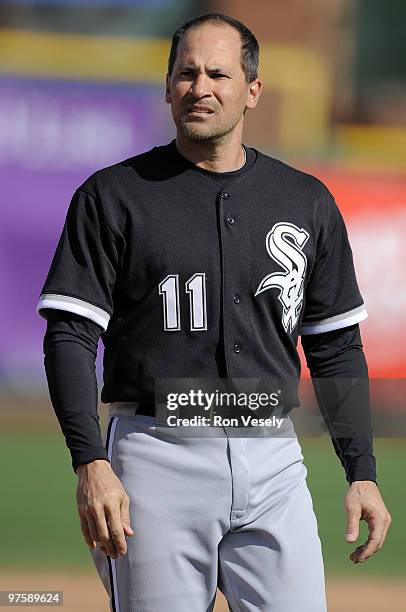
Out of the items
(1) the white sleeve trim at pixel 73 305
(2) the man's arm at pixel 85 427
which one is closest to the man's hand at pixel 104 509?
(2) the man's arm at pixel 85 427

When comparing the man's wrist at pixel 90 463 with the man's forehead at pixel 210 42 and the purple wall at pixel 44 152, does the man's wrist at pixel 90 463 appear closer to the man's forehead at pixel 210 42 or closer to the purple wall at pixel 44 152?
the man's forehead at pixel 210 42

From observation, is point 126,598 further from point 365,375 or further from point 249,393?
point 365,375

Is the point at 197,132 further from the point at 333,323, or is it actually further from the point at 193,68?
the point at 333,323

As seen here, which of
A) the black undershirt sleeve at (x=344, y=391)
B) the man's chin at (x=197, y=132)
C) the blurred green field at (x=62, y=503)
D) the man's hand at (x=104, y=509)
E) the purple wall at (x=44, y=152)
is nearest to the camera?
the man's hand at (x=104, y=509)

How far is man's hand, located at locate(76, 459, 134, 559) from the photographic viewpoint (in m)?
2.01


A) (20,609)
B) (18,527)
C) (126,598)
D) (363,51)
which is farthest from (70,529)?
(126,598)

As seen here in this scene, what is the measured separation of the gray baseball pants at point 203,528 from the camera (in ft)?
7.15

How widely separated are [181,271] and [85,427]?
1.12ft

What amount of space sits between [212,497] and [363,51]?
4.11 metres

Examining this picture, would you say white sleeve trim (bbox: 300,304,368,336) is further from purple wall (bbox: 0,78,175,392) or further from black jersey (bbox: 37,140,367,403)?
purple wall (bbox: 0,78,175,392)

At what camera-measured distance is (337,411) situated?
244cm

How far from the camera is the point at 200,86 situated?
2260mm

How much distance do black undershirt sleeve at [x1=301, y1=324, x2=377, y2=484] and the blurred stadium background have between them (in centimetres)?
308

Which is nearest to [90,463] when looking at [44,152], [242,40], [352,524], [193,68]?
[352,524]
